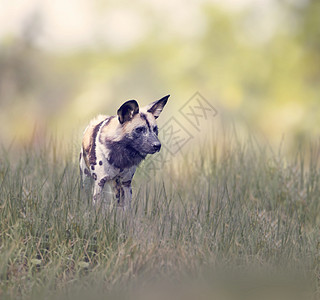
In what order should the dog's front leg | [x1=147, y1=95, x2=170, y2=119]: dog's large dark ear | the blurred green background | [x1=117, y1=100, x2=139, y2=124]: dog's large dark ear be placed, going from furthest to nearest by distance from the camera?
the blurred green background < the dog's front leg < [x1=147, y1=95, x2=170, y2=119]: dog's large dark ear < [x1=117, y1=100, x2=139, y2=124]: dog's large dark ear

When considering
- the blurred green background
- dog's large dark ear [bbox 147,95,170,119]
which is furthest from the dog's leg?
the blurred green background

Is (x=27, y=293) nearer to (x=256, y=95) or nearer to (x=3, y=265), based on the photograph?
(x=3, y=265)

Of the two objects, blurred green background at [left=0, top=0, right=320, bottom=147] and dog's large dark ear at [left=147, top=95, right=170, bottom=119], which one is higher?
blurred green background at [left=0, top=0, right=320, bottom=147]

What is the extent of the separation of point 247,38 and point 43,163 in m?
7.51

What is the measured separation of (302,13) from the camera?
1166 centimetres

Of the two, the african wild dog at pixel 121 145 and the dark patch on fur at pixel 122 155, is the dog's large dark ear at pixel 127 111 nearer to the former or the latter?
the african wild dog at pixel 121 145

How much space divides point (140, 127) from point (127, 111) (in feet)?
0.57

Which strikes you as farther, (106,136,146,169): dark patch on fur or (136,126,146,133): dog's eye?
(106,136,146,169): dark patch on fur

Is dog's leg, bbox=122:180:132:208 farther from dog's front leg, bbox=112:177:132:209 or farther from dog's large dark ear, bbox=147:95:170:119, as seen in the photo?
dog's large dark ear, bbox=147:95:170:119

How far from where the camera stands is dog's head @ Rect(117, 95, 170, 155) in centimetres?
456

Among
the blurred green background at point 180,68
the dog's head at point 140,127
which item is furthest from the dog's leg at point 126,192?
the blurred green background at point 180,68

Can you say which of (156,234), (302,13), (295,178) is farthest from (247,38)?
(156,234)

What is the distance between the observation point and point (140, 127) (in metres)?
4.58

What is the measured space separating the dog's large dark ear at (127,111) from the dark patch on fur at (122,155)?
233 mm
